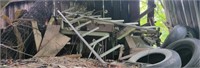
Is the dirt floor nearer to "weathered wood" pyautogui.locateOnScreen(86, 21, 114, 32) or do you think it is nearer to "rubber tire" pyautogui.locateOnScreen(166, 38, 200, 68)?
"weathered wood" pyautogui.locateOnScreen(86, 21, 114, 32)

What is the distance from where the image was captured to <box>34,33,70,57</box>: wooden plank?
4687 millimetres

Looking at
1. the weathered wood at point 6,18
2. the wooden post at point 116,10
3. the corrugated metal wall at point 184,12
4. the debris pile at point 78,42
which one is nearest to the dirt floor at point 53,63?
the debris pile at point 78,42

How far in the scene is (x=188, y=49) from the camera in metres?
4.85

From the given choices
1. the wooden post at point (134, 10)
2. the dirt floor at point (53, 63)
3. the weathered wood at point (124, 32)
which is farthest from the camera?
the wooden post at point (134, 10)

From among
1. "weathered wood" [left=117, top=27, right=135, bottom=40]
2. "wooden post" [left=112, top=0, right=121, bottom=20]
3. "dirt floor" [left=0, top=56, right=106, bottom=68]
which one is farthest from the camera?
"wooden post" [left=112, top=0, right=121, bottom=20]

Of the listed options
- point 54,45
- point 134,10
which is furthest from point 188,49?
point 134,10

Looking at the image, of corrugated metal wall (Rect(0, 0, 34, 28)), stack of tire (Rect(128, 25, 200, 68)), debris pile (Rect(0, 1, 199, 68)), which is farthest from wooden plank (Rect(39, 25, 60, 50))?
corrugated metal wall (Rect(0, 0, 34, 28))

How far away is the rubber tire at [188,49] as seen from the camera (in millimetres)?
4164

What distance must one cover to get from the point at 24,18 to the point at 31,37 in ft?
1.65

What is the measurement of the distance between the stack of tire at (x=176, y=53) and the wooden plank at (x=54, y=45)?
1.22 meters

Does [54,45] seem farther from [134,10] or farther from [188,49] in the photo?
[134,10]

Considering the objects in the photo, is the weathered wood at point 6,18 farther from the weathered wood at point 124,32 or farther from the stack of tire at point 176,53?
the stack of tire at point 176,53

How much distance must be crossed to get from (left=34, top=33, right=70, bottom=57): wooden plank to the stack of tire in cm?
122

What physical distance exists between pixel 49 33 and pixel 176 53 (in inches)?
87.1
